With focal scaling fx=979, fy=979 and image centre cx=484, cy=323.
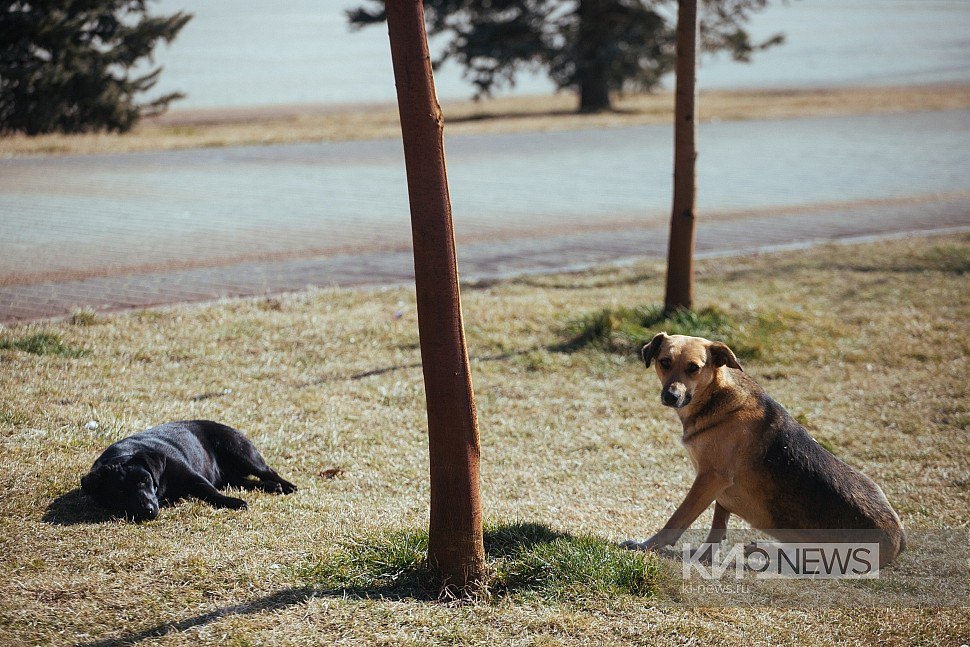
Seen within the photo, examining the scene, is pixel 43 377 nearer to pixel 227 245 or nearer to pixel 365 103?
pixel 227 245

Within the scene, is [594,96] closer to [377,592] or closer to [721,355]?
[721,355]

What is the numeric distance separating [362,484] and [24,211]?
9300mm

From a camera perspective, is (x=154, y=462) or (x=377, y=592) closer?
(x=377, y=592)

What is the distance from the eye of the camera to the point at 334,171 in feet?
56.9

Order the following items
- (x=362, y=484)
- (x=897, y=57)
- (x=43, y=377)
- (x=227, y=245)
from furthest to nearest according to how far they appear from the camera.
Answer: (x=897, y=57) → (x=227, y=245) → (x=43, y=377) → (x=362, y=484)

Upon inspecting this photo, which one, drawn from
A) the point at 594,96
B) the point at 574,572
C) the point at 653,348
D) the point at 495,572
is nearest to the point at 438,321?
the point at 495,572

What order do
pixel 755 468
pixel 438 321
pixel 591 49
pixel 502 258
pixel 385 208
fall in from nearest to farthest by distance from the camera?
pixel 438 321 < pixel 755 468 < pixel 502 258 < pixel 385 208 < pixel 591 49

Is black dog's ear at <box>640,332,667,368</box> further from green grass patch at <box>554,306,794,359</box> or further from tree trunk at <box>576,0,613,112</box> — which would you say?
tree trunk at <box>576,0,613,112</box>

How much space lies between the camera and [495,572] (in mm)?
4176

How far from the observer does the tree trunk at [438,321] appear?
146 inches

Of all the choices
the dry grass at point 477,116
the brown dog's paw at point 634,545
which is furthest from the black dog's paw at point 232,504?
the dry grass at point 477,116

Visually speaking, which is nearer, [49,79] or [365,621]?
[365,621]

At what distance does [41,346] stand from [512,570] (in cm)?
435

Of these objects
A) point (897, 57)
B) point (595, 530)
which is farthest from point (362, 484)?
point (897, 57)
